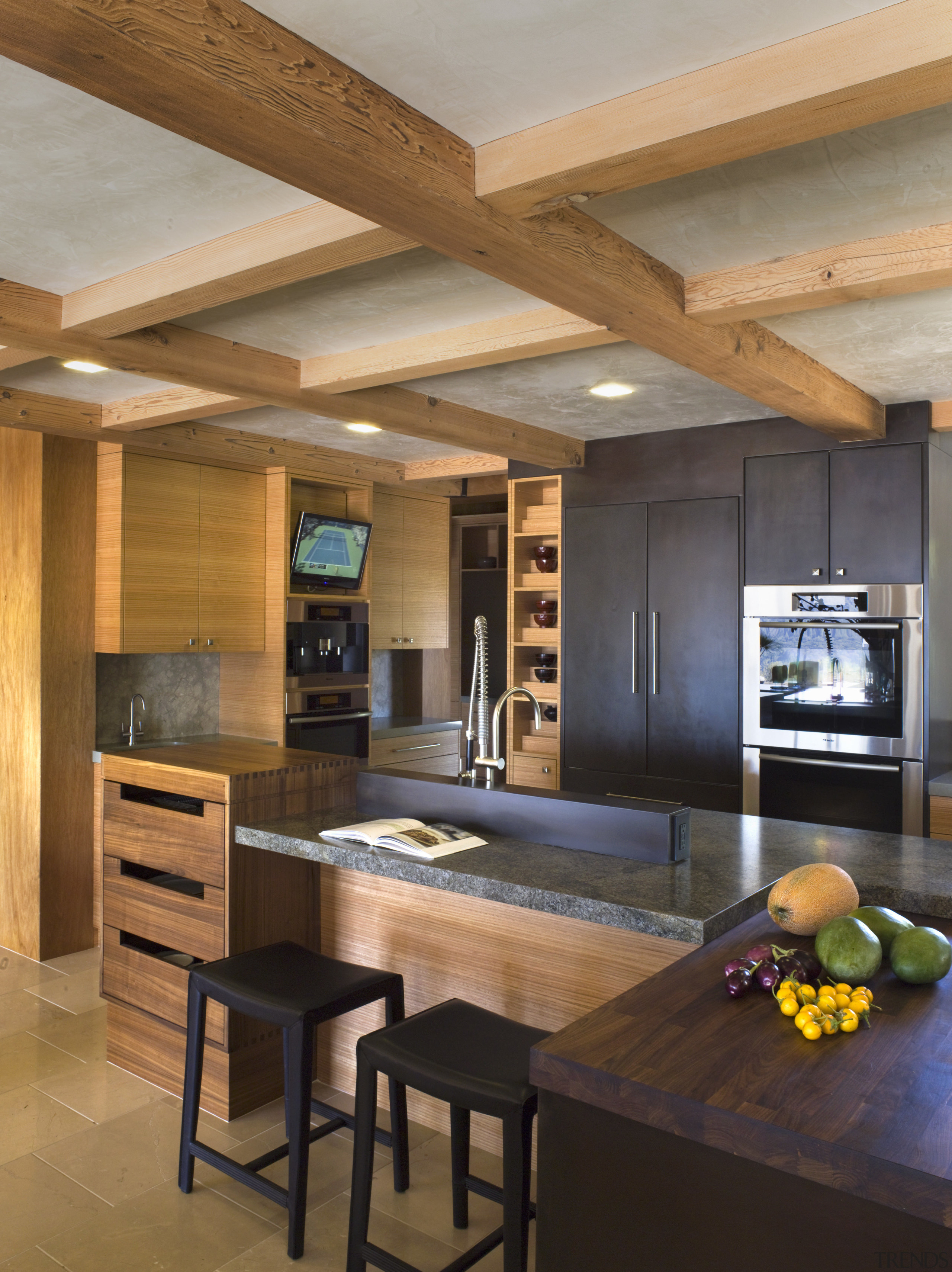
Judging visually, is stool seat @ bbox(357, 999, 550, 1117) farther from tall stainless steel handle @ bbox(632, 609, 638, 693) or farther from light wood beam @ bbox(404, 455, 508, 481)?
light wood beam @ bbox(404, 455, 508, 481)

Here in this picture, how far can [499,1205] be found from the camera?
2.45 metres

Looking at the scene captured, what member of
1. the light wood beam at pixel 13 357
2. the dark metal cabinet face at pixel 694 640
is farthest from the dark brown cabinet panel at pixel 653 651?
the light wood beam at pixel 13 357

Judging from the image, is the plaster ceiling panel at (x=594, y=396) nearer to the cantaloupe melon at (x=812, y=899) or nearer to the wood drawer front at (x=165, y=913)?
the cantaloupe melon at (x=812, y=899)

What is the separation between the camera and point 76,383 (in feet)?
12.4

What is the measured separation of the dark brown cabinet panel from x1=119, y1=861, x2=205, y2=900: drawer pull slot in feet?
7.16

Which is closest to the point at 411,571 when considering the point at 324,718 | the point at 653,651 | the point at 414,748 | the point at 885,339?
the point at 414,748

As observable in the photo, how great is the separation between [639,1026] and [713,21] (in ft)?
4.99

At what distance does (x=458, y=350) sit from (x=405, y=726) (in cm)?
348

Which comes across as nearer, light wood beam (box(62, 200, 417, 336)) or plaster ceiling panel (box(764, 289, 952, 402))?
light wood beam (box(62, 200, 417, 336))

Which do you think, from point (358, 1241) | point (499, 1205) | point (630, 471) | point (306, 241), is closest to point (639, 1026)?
point (358, 1241)

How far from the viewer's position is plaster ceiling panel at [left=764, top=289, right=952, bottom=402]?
2.72 meters

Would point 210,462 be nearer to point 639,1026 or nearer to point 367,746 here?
point 367,746

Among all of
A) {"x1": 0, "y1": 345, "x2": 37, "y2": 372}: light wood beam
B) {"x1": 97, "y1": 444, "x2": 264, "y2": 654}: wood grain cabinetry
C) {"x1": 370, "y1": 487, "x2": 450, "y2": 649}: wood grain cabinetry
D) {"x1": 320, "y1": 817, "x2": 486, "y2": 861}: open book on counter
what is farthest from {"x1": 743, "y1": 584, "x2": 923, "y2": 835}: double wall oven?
{"x1": 0, "y1": 345, "x2": 37, "y2": 372}: light wood beam

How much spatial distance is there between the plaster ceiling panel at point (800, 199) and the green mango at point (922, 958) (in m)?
1.43
